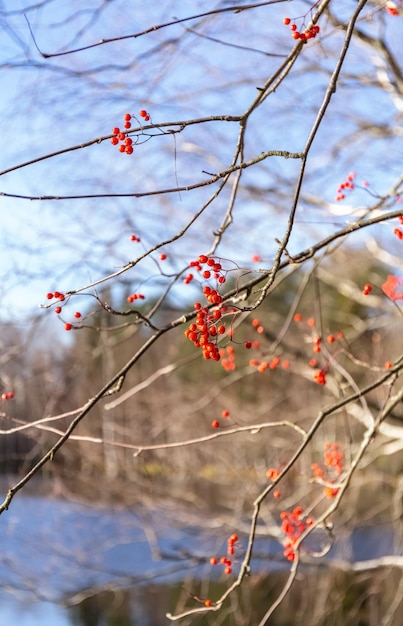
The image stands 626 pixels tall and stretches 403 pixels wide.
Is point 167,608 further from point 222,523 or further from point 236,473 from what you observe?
point 222,523

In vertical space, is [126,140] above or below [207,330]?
above

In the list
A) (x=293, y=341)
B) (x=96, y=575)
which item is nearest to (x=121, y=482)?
(x=96, y=575)

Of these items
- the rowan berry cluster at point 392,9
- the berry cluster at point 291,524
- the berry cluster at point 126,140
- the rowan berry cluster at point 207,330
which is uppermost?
the rowan berry cluster at point 392,9

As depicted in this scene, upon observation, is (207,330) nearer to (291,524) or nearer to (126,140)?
(126,140)

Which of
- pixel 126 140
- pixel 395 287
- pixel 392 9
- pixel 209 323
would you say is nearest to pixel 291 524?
pixel 395 287

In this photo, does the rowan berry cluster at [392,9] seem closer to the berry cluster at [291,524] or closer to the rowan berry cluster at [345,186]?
the rowan berry cluster at [345,186]

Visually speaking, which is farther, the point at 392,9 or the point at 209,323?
the point at 392,9

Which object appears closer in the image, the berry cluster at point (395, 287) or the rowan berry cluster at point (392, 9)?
the rowan berry cluster at point (392, 9)

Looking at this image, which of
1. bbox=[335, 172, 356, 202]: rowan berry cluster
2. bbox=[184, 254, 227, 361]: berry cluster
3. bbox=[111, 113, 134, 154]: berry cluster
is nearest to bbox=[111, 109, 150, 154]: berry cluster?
bbox=[111, 113, 134, 154]: berry cluster

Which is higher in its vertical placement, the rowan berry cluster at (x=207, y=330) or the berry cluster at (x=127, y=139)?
the berry cluster at (x=127, y=139)

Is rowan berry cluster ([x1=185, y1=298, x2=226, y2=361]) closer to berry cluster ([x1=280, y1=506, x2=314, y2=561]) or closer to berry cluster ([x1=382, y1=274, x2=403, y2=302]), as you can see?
berry cluster ([x1=280, y1=506, x2=314, y2=561])

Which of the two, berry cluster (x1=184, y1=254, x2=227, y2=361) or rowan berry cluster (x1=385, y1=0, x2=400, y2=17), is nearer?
berry cluster (x1=184, y1=254, x2=227, y2=361)

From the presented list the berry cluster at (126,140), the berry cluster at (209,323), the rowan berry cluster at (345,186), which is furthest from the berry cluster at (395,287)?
the berry cluster at (126,140)

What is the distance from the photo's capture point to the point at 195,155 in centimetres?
402
